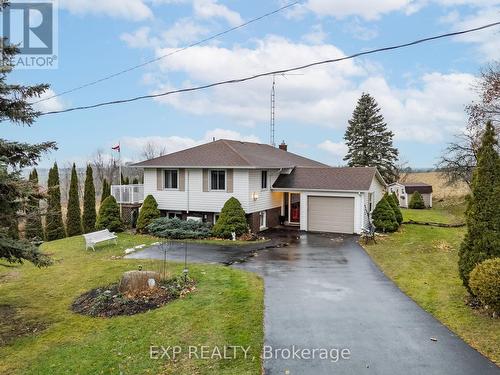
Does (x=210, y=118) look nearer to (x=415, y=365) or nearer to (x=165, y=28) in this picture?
(x=165, y=28)

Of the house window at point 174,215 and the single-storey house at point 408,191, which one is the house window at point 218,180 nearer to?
the house window at point 174,215

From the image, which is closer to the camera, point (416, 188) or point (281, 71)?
point (281, 71)

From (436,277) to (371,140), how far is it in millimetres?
32056

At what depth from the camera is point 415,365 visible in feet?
20.9

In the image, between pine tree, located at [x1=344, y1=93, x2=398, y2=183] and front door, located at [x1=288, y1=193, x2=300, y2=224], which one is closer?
front door, located at [x1=288, y1=193, x2=300, y2=224]

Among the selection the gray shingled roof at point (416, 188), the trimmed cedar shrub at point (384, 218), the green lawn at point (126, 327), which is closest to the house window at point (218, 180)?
the green lawn at point (126, 327)

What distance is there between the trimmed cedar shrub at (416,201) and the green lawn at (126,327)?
34.1 meters

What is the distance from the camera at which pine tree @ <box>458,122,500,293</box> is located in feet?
30.4

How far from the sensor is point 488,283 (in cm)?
830

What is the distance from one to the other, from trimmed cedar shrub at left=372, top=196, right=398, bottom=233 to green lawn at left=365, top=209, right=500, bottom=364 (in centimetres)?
80

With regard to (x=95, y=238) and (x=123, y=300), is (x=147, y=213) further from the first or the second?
(x=123, y=300)

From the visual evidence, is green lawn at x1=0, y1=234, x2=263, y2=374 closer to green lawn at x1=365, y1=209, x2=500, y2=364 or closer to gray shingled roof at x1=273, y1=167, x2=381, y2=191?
green lawn at x1=365, y1=209, x2=500, y2=364

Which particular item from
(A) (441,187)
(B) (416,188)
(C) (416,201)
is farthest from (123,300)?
(A) (441,187)

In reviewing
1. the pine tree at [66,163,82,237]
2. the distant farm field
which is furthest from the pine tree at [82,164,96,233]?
Result: the distant farm field
